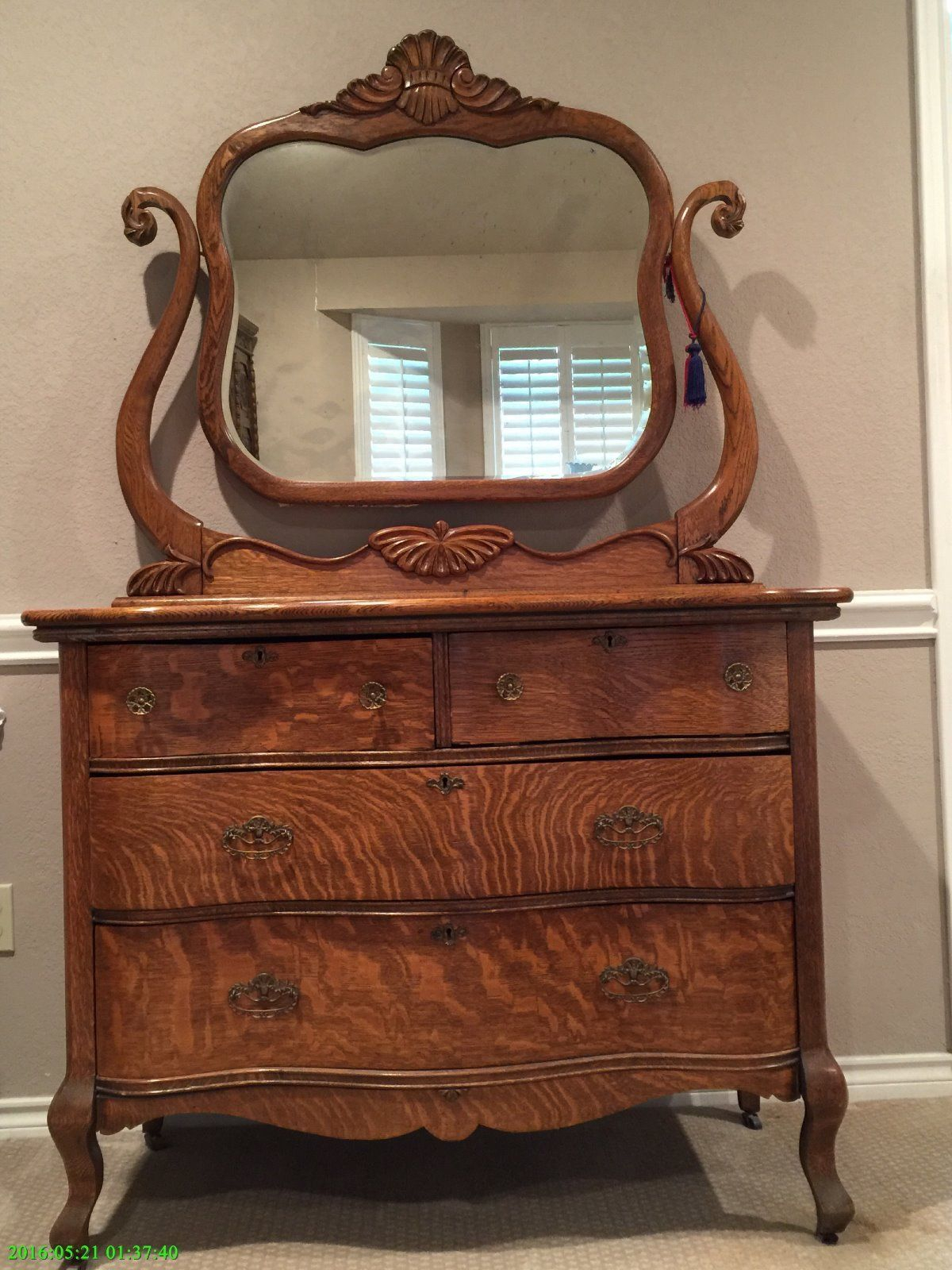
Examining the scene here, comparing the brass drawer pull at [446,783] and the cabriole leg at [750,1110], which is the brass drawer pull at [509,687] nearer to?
the brass drawer pull at [446,783]

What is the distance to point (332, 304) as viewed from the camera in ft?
5.89

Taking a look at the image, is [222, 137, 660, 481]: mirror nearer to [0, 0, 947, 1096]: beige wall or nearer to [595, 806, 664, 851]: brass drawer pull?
[0, 0, 947, 1096]: beige wall

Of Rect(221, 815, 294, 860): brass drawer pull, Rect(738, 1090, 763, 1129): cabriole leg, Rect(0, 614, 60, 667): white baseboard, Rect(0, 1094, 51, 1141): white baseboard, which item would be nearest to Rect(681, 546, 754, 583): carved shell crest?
Rect(221, 815, 294, 860): brass drawer pull

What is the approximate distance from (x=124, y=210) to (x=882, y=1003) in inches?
89.5

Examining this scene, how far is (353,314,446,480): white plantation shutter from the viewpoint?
1.79 m

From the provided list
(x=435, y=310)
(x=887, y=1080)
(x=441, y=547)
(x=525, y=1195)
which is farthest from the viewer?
(x=887, y=1080)

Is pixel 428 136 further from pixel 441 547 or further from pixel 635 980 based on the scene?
pixel 635 980

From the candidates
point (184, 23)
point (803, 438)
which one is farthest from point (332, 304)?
point (803, 438)

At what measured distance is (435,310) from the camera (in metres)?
1.80

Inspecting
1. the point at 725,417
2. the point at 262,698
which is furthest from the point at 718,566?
the point at 262,698

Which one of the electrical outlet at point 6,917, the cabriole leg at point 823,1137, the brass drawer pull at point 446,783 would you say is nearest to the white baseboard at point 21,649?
the electrical outlet at point 6,917

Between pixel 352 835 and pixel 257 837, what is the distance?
148 millimetres

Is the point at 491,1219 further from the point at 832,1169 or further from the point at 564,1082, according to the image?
the point at 832,1169

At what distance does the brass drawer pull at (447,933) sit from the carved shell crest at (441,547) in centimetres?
66
